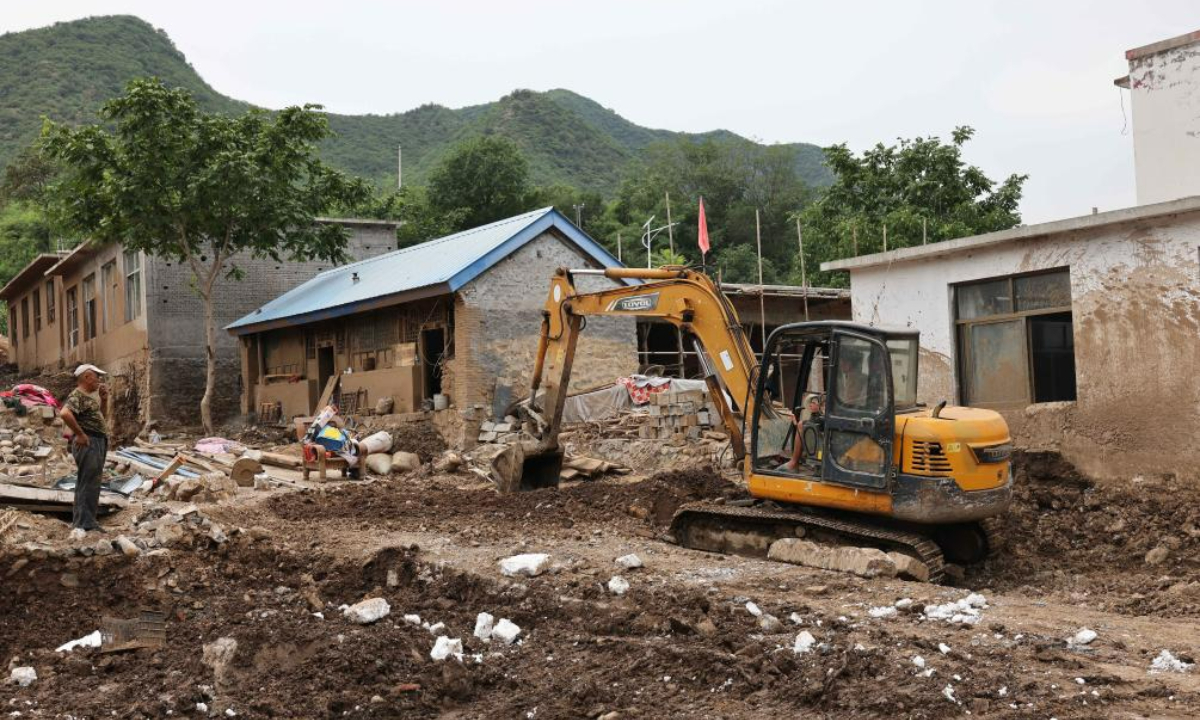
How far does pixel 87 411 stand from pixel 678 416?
10.0 m

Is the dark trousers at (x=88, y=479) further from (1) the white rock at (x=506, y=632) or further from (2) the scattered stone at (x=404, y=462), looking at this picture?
(2) the scattered stone at (x=404, y=462)

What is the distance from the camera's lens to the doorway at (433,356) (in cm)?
2158

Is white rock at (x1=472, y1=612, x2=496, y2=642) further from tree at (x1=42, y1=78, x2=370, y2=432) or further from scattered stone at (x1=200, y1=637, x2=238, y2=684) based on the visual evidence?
tree at (x1=42, y1=78, x2=370, y2=432)

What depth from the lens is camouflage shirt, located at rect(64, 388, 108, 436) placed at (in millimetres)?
10852

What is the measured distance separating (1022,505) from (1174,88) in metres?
8.17

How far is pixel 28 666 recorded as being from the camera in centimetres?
700

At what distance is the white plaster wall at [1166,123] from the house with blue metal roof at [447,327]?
9750mm

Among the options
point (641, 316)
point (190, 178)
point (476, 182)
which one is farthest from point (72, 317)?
point (641, 316)

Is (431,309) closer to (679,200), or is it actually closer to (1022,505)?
(1022,505)

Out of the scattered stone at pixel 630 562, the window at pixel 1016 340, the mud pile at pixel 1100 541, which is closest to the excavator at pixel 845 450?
the mud pile at pixel 1100 541

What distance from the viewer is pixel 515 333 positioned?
21359 millimetres

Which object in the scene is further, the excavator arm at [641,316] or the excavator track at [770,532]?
the excavator arm at [641,316]

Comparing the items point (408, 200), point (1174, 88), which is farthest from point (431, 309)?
point (408, 200)

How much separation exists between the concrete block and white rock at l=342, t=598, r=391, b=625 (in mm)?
3803
